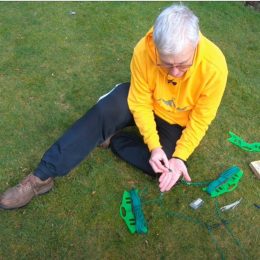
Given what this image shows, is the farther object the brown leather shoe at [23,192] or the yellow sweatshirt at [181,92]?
the brown leather shoe at [23,192]

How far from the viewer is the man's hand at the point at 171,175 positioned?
2404mm

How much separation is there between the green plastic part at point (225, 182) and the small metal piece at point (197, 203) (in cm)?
11

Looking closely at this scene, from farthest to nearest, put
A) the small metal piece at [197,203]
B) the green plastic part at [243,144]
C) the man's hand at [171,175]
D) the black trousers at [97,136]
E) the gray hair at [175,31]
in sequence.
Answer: the green plastic part at [243,144]
the small metal piece at [197,203]
the black trousers at [97,136]
the man's hand at [171,175]
the gray hair at [175,31]

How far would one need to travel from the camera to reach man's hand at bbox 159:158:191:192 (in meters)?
2.40

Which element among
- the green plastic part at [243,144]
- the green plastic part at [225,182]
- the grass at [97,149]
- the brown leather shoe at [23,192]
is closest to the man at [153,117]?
the brown leather shoe at [23,192]

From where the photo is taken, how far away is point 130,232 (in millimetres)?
2490

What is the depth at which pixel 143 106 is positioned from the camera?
259 cm

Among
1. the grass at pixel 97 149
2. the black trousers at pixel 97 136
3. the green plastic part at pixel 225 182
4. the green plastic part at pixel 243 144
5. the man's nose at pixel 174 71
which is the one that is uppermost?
the man's nose at pixel 174 71

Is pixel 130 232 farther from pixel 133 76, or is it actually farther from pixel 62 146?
pixel 133 76

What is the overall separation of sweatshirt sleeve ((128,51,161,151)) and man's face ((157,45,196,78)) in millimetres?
372

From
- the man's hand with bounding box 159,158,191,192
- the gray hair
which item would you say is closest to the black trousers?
the man's hand with bounding box 159,158,191,192

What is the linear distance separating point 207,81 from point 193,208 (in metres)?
0.90

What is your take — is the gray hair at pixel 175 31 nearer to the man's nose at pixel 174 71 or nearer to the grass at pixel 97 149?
the man's nose at pixel 174 71

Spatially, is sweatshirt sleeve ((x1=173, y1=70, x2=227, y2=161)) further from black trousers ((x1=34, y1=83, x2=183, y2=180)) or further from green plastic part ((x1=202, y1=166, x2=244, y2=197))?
green plastic part ((x1=202, y1=166, x2=244, y2=197))
